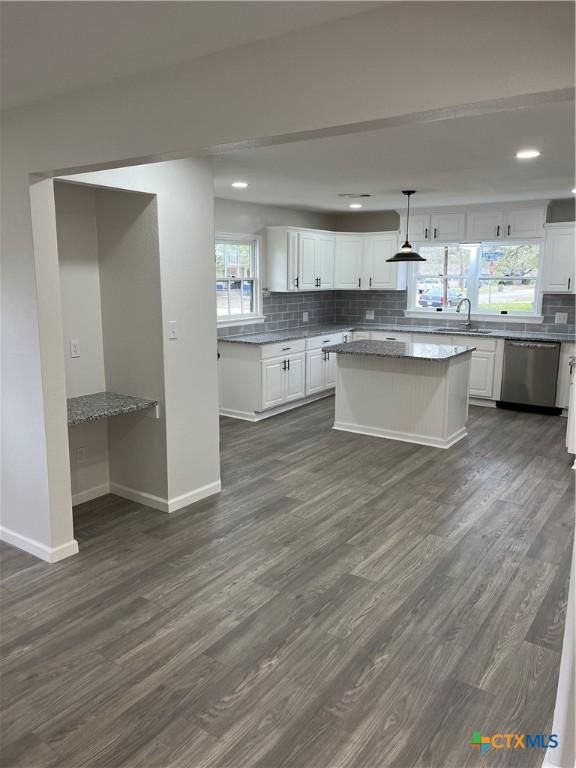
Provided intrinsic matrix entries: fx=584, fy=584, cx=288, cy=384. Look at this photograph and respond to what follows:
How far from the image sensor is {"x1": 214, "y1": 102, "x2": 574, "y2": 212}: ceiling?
3.38 m

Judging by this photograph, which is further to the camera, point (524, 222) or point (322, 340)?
point (322, 340)

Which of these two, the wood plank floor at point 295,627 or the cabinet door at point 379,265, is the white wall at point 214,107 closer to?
the wood plank floor at point 295,627

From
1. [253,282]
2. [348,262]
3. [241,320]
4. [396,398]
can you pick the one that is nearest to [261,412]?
[241,320]

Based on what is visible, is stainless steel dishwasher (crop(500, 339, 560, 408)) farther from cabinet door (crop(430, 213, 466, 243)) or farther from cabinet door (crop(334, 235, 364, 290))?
cabinet door (crop(334, 235, 364, 290))

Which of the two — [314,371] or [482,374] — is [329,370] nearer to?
[314,371]

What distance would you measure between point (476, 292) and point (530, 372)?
1454 mm

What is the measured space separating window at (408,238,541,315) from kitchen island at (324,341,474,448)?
197 cm

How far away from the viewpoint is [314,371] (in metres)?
7.36

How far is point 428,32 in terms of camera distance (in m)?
1.65

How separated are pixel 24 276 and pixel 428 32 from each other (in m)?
2.41

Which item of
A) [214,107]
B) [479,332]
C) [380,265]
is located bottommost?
[479,332]

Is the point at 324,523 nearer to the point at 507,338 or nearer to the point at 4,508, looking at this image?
the point at 4,508

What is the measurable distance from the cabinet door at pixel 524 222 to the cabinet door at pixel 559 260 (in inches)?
5.6

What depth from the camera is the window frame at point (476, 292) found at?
23.5 feet
